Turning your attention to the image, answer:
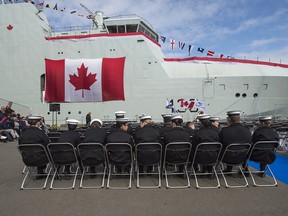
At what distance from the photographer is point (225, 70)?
15.7m

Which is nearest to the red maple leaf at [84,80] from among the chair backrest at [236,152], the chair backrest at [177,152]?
the chair backrest at [177,152]

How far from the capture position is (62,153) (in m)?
3.99

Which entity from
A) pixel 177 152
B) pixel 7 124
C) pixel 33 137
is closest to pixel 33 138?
pixel 33 137

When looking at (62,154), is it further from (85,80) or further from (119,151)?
(85,80)

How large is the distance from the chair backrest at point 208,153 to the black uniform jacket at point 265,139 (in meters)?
0.75

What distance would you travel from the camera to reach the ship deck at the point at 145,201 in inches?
113

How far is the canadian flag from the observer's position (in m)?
6.84

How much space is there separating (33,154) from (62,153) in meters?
0.48

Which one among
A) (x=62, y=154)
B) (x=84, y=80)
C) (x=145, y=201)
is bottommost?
(x=145, y=201)

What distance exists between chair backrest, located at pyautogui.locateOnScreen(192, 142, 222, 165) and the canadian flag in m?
3.74

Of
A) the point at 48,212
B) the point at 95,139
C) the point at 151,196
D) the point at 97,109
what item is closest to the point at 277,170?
the point at 151,196

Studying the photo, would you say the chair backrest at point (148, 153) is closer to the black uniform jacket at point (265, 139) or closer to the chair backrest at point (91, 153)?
the chair backrest at point (91, 153)

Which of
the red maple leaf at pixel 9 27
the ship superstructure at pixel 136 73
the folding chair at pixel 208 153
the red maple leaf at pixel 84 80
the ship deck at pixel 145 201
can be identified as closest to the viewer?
the ship deck at pixel 145 201

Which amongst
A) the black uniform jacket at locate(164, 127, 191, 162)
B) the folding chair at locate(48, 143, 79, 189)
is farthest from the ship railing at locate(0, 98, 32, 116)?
the black uniform jacket at locate(164, 127, 191, 162)
